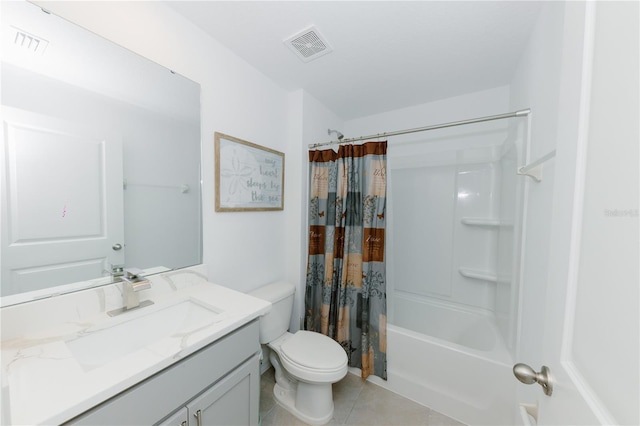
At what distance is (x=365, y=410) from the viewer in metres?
1.56

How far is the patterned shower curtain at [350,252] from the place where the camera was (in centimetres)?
175

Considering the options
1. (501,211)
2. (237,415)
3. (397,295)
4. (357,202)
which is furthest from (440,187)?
(237,415)

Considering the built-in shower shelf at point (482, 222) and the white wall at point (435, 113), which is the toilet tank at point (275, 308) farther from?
the white wall at point (435, 113)

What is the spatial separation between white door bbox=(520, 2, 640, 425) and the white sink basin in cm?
107

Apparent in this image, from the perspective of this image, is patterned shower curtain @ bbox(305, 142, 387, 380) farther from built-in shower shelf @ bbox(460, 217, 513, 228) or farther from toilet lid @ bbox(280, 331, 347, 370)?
built-in shower shelf @ bbox(460, 217, 513, 228)

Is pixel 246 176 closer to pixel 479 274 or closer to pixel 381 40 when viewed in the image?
pixel 381 40

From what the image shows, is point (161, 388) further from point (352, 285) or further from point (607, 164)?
point (352, 285)

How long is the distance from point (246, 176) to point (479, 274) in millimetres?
2076

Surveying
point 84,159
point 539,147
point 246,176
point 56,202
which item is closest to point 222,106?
point 246,176

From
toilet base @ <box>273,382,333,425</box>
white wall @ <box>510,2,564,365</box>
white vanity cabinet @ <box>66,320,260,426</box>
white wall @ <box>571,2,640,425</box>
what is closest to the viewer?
white wall @ <box>571,2,640,425</box>

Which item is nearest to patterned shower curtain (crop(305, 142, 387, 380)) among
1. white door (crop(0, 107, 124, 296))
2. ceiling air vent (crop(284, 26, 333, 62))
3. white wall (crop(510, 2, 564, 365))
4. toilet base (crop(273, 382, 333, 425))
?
toilet base (crop(273, 382, 333, 425))

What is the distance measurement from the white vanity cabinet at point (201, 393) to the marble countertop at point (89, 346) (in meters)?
0.04

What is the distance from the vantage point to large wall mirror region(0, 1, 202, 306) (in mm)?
825

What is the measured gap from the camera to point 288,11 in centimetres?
120
